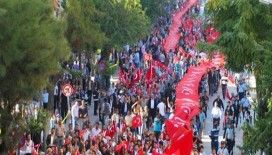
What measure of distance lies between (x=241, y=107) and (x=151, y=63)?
27.3 feet

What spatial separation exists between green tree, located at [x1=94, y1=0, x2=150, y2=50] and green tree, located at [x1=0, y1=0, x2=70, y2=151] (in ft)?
55.5

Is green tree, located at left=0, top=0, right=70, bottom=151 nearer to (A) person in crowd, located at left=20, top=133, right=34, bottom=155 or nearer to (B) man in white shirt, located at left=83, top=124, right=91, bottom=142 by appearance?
(A) person in crowd, located at left=20, top=133, right=34, bottom=155

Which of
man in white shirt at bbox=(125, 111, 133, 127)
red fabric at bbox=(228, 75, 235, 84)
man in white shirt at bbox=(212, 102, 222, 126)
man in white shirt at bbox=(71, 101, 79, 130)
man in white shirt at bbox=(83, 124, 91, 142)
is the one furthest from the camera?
red fabric at bbox=(228, 75, 235, 84)

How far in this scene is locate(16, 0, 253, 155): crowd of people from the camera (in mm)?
24812

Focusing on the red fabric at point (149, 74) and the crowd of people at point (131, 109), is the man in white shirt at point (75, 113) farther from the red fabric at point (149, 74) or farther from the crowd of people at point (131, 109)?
the red fabric at point (149, 74)

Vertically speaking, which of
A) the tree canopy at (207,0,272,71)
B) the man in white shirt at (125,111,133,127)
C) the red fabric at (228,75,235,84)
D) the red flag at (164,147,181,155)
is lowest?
the red fabric at (228,75,235,84)

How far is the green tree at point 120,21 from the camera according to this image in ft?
132

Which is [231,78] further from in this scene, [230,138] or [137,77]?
[230,138]

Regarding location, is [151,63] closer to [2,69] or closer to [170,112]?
[170,112]

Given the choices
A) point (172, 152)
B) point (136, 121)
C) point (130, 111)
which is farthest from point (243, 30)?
point (130, 111)

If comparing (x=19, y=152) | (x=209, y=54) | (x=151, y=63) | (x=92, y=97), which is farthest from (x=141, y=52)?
(x=19, y=152)

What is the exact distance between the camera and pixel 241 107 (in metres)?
32.4

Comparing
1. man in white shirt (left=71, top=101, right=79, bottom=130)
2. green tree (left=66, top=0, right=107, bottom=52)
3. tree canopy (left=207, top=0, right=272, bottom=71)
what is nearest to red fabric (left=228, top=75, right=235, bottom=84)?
green tree (left=66, top=0, right=107, bottom=52)

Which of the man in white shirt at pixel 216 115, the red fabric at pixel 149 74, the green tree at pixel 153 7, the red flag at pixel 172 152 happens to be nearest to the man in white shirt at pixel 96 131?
the red flag at pixel 172 152
